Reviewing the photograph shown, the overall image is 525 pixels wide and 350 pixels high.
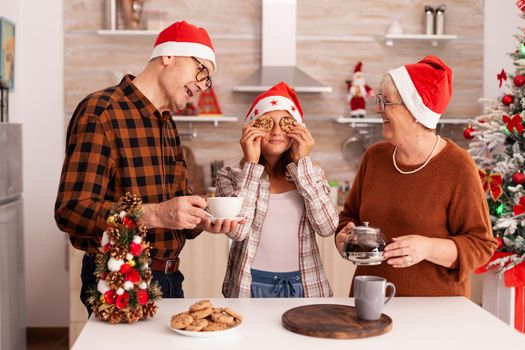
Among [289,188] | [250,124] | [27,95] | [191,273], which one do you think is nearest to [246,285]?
[289,188]

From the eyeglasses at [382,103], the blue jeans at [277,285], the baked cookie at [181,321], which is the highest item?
the eyeglasses at [382,103]

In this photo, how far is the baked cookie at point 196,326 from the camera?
1766 millimetres

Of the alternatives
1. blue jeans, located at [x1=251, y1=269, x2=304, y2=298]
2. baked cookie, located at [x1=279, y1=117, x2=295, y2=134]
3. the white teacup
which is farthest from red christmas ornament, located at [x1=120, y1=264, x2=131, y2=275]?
baked cookie, located at [x1=279, y1=117, x2=295, y2=134]

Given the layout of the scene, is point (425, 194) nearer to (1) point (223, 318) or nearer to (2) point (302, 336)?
(2) point (302, 336)

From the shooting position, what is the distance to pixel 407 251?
2018 mm

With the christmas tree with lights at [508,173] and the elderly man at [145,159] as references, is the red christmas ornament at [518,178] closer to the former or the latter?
the christmas tree with lights at [508,173]

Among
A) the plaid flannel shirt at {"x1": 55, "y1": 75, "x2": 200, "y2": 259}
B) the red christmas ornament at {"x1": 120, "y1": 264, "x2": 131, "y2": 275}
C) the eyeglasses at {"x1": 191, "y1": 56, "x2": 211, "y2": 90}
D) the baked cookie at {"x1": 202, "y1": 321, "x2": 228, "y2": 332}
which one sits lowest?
the baked cookie at {"x1": 202, "y1": 321, "x2": 228, "y2": 332}

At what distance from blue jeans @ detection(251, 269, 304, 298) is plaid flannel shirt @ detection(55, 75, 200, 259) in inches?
12.1

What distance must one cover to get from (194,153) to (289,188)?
7.91ft

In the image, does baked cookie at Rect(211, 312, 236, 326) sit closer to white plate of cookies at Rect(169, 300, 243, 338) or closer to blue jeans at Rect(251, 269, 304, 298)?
white plate of cookies at Rect(169, 300, 243, 338)

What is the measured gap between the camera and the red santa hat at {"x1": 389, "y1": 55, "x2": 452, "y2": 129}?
7.45 feet

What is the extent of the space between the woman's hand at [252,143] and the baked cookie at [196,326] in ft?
2.76

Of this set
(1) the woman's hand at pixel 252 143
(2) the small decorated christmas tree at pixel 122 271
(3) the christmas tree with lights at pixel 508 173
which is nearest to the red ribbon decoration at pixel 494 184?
(3) the christmas tree with lights at pixel 508 173

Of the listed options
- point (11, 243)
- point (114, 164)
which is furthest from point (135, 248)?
point (11, 243)
